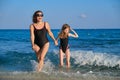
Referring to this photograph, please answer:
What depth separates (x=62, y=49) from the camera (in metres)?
10.8

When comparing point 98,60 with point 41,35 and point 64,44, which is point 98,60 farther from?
point 41,35

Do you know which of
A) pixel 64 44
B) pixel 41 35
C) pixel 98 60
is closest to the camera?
pixel 41 35

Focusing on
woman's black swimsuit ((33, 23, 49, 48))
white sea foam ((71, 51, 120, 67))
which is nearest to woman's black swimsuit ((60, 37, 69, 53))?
white sea foam ((71, 51, 120, 67))

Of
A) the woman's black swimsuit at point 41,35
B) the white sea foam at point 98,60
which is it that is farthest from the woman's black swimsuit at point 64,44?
the woman's black swimsuit at point 41,35

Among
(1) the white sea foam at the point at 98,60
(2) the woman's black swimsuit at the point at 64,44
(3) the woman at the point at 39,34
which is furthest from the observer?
(1) the white sea foam at the point at 98,60

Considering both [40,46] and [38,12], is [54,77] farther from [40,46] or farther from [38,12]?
[38,12]

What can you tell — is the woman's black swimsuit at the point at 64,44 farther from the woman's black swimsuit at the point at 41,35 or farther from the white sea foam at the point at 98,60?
the woman's black swimsuit at the point at 41,35

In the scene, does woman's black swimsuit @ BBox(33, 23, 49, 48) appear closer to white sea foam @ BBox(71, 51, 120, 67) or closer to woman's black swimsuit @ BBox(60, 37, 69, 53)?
woman's black swimsuit @ BBox(60, 37, 69, 53)

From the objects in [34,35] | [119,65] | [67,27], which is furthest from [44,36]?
[119,65]

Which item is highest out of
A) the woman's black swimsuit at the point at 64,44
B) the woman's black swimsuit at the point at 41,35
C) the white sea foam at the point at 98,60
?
the woman's black swimsuit at the point at 41,35

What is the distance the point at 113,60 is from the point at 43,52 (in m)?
4.97

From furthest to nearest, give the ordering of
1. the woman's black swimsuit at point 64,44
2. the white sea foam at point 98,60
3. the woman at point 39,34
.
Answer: the white sea foam at point 98,60
the woman's black swimsuit at point 64,44
the woman at point 39,34

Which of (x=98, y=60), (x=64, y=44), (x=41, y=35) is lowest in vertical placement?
(x=98, y=60)

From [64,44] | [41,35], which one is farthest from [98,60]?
[41,35]
